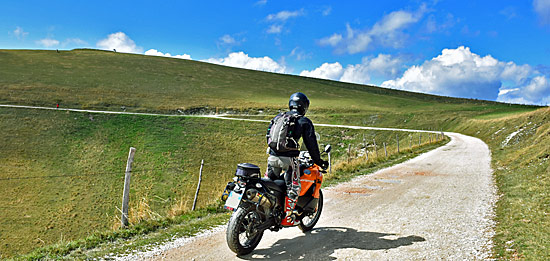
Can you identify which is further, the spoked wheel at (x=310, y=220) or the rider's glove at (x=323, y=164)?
the spoked wheel at (x=310, y=220)

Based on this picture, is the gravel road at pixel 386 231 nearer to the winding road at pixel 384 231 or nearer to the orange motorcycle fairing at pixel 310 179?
the winding road at pixel 384 231

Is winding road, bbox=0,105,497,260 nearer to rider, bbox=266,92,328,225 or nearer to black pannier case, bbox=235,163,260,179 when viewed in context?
rider, bbox=266,92,328,225

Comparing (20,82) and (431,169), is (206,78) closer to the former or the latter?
(20,82)

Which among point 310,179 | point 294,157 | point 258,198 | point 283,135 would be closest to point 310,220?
point 310,179

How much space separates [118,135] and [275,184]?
3938 centimetres

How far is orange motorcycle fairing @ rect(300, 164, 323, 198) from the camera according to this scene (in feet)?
19.7

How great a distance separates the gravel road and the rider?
33.4 inches

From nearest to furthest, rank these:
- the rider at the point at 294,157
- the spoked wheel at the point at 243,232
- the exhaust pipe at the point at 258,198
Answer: the spoked wheel at the point at 243,232 → the exhaust pipe at the point at 258,198 → the rider at the point at 294,157

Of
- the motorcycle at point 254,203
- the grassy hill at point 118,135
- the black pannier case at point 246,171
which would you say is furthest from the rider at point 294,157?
the grassy hill at point 118,135

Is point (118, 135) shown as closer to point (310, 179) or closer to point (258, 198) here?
point (310, 179)

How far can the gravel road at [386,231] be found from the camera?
5570 millimetres

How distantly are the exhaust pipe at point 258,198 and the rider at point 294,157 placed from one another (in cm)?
39

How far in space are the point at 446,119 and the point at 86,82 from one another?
236 ft

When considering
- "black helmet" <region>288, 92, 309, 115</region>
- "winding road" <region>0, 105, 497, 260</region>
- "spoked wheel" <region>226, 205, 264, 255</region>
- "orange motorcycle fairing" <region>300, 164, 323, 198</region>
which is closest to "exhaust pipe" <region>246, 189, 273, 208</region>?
"spoked wheel" <region>226, 205, 264, 255</region>
